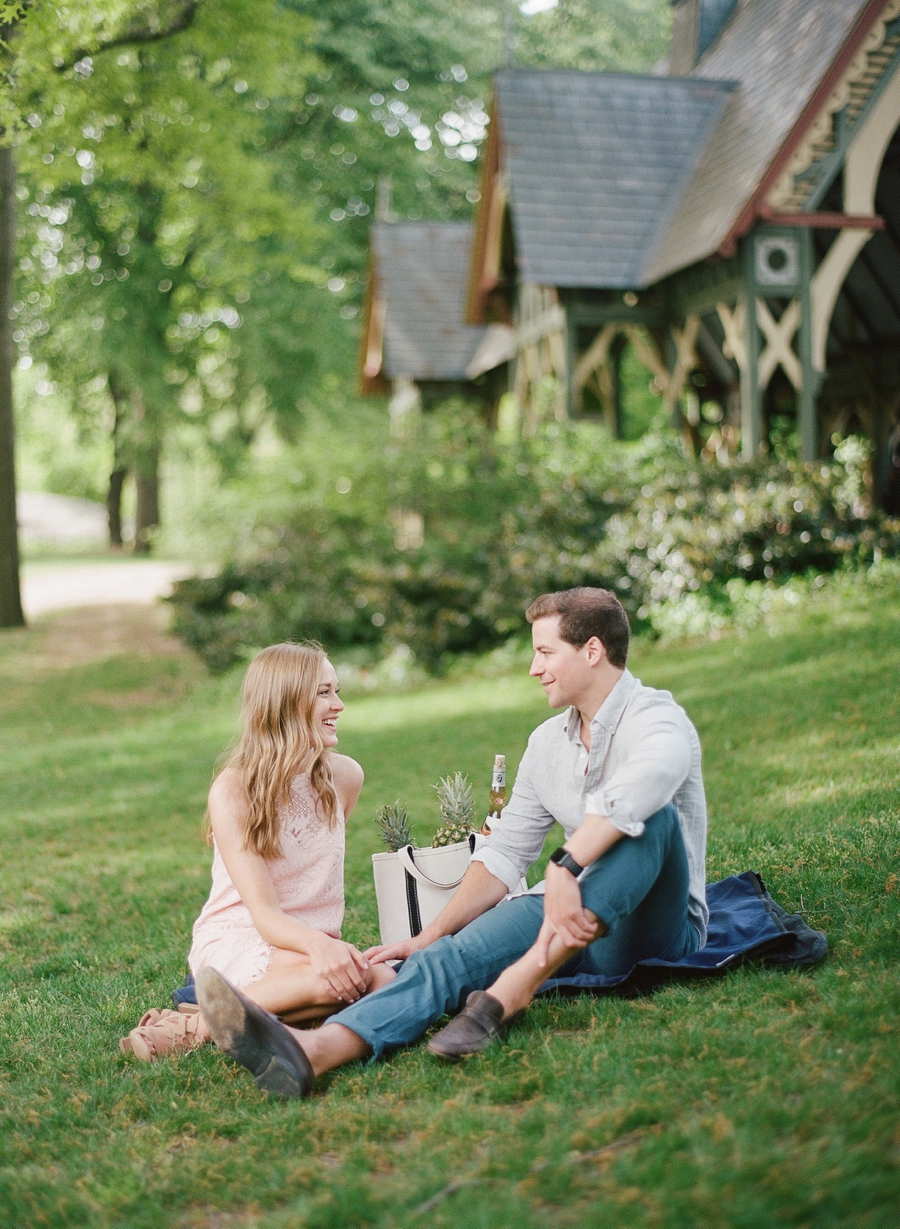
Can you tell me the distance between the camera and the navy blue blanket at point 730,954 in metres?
3.90

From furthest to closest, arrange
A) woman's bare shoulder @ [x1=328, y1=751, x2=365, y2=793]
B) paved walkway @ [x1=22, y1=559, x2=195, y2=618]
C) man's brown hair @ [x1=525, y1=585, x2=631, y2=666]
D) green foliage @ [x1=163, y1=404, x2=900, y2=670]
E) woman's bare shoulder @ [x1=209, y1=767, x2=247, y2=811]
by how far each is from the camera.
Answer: paved walkway @ [x1=22, y1=559, x2=195, y2=618], green foliage @ [x1=163, y1=404, x2=900, y2=670], woman's bare shoulder @ [x1=328, y1=751, x2=365, y2=793], woman's bare shoulder @ [x1=209, y1=767, x2=247, y2=811], man's brown hair @ [x1=525, y1=585, x2=631, y2=666]

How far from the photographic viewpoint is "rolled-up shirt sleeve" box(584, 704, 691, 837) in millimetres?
3428

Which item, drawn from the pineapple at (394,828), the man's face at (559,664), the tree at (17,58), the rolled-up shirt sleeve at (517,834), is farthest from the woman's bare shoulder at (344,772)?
the tree at (17,58)

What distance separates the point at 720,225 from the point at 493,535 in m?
4.08

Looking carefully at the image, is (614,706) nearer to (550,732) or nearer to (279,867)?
(550,732)

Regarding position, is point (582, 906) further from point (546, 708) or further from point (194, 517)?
point (194, 517)

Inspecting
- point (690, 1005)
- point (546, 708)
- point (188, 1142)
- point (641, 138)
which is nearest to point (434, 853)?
point (690, 1005)

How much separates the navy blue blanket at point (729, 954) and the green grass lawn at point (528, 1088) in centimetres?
7

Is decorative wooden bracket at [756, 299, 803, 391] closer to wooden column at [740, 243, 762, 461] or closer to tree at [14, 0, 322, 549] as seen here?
wooden column at [740, 243, 762, 461]

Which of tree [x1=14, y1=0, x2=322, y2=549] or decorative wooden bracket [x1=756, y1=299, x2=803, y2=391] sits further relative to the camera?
tree [x1=14, y1=0, x2=322, y2=549]

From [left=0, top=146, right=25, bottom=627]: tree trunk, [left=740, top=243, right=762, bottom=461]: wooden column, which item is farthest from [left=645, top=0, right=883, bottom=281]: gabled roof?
[left=0, top=146, right=25, bottom=627]: tree trunk

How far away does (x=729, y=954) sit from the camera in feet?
12.8

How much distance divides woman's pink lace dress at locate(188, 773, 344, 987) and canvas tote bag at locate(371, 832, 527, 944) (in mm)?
184

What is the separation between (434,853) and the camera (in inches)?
162
